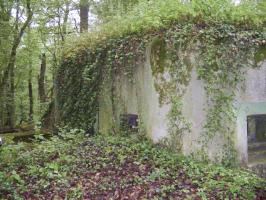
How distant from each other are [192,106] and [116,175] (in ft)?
6.35

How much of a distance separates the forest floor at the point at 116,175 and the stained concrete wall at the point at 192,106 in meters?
0.40

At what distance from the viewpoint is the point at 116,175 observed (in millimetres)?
5555

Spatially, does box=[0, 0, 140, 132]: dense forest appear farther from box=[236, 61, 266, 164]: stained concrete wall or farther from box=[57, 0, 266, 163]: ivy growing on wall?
box=[236, 61, 266, 164]: stained concrete wall

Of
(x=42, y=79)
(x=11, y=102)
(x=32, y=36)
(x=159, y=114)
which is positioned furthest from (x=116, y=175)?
(x=11, y=102)

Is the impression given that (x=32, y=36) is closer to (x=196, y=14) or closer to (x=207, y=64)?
(x=196, y=14)

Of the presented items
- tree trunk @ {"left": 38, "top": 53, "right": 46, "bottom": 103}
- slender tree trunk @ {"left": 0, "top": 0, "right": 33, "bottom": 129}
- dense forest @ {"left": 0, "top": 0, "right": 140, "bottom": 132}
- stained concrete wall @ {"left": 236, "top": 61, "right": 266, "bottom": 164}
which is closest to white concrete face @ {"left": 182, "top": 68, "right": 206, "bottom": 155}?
stained concrete wall @ {"left": 236, "top": 61, "right": 266, "bottom": 164}

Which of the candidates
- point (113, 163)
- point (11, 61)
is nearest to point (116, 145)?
point (113, 163)

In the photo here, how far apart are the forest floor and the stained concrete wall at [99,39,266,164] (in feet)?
1.32

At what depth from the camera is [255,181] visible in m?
5.42

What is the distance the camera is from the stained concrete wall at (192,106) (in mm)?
6473

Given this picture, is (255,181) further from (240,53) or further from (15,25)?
(15,25)

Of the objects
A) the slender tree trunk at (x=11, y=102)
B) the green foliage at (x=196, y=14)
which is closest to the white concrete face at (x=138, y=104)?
the green foliage at (x=196, y=14)

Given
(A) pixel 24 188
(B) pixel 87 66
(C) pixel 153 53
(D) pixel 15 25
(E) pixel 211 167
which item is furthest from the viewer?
(D) pixel 15 25

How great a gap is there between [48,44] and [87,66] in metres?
9.08
